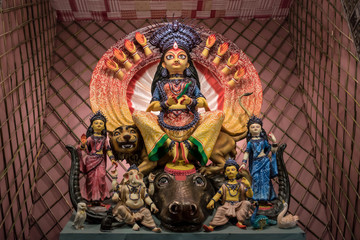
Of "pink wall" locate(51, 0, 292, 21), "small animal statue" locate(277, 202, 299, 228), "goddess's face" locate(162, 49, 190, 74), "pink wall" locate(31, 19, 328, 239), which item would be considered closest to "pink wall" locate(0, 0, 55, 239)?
"pink wall" locate(31, 19, 328, 239)

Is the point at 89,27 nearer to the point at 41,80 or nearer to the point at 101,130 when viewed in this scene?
the point at 41,80

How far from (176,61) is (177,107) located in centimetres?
49

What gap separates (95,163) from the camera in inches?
120

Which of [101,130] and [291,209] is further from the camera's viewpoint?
[291,209]

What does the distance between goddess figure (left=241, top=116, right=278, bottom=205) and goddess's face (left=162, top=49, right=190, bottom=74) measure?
900 mm

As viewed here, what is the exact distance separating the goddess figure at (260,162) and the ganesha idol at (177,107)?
290 mm

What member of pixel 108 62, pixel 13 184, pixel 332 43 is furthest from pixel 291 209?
pixel 13 184

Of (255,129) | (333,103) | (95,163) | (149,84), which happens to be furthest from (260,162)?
(149,84)

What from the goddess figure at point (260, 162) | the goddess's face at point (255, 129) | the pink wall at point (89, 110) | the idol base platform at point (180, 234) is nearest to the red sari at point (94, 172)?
the idol base platform at point (180, 234)

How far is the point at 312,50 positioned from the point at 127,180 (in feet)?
8.72

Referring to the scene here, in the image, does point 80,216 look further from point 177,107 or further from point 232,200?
Answer: point 177,107

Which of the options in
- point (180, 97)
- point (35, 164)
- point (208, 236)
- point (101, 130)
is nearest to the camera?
point (208, 236)

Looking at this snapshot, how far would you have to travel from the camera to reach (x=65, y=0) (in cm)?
459

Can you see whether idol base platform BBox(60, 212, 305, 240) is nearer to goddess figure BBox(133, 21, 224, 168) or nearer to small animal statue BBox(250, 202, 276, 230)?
small animal statue BBox(250, 202, 276, 230)
